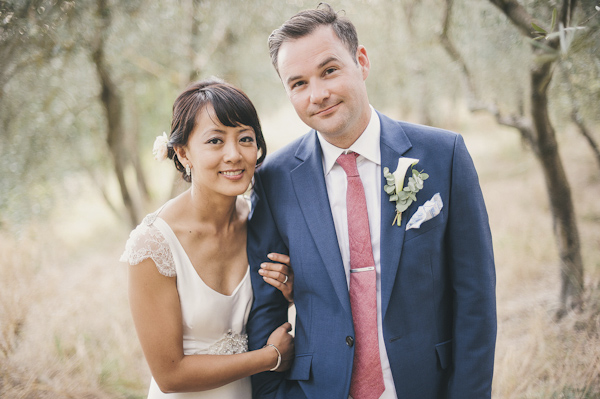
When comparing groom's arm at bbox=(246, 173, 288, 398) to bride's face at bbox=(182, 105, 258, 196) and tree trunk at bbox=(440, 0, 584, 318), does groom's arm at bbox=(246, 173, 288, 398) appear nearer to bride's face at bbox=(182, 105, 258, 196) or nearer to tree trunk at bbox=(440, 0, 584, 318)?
bride's face at bbox=(182, 105, 258, 196)

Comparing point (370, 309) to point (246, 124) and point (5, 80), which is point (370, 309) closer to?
point (246, 124)

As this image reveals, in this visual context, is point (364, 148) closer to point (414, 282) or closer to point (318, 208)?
point (318, 208)

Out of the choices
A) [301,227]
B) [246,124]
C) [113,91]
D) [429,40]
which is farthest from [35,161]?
[429,40]

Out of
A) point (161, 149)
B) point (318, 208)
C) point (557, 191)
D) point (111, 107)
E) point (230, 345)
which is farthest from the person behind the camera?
point (111, 107)

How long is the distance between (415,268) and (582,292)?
2587mm

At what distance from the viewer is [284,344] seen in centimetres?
203

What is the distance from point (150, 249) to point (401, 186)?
1091 millimetres

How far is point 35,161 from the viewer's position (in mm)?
4215

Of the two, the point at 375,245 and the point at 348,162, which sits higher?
the point at 348,162

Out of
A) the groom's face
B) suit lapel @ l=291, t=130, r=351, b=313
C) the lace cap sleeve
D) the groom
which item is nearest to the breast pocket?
the groom

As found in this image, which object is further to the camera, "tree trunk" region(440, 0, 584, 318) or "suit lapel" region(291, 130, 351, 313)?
"tree trunk" region(440, 0, 584, 318)

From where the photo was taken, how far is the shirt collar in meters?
1.92

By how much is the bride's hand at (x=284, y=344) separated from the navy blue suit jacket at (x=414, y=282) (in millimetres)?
58

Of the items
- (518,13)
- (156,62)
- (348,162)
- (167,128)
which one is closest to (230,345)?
(348,162)
